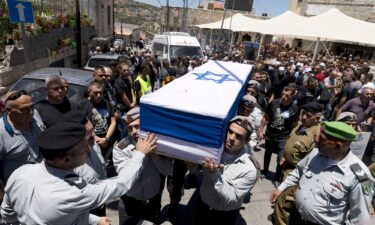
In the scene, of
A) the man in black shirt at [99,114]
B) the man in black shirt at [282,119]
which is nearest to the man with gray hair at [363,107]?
the man in black shirt at [282,119]

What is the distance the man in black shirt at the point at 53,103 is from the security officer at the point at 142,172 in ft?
3.77

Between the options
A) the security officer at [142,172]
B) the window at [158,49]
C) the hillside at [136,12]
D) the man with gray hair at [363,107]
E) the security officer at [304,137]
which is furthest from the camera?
the hillside at [136,12]

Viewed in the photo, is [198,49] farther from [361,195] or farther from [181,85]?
[361,195]

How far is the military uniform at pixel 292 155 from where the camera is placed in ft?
9.63

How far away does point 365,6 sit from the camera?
25.2 metres

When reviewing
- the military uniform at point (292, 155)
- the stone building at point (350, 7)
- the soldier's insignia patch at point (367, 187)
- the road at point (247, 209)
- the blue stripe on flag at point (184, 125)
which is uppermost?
the stone building at point (350, 7)

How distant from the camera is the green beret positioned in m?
2.11

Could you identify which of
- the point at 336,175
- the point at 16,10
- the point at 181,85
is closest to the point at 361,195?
the point at 336,175

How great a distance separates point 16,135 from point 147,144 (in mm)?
1329

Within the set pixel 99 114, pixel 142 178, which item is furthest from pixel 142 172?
pixel 99 114

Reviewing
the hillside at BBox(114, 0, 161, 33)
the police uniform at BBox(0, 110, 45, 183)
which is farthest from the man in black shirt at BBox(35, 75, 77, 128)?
the hillside at BBox(114, 0, 161, 33)

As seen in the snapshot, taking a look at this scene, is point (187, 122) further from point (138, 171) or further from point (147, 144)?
point (138, 171)

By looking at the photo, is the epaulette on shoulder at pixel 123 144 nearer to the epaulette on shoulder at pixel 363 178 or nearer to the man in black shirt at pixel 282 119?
the epaulette on shoulder at pixel 363 178

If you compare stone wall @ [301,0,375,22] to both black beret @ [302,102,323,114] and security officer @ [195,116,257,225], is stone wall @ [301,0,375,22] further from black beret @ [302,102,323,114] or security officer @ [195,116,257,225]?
security officer @ [195,116,257,225]
